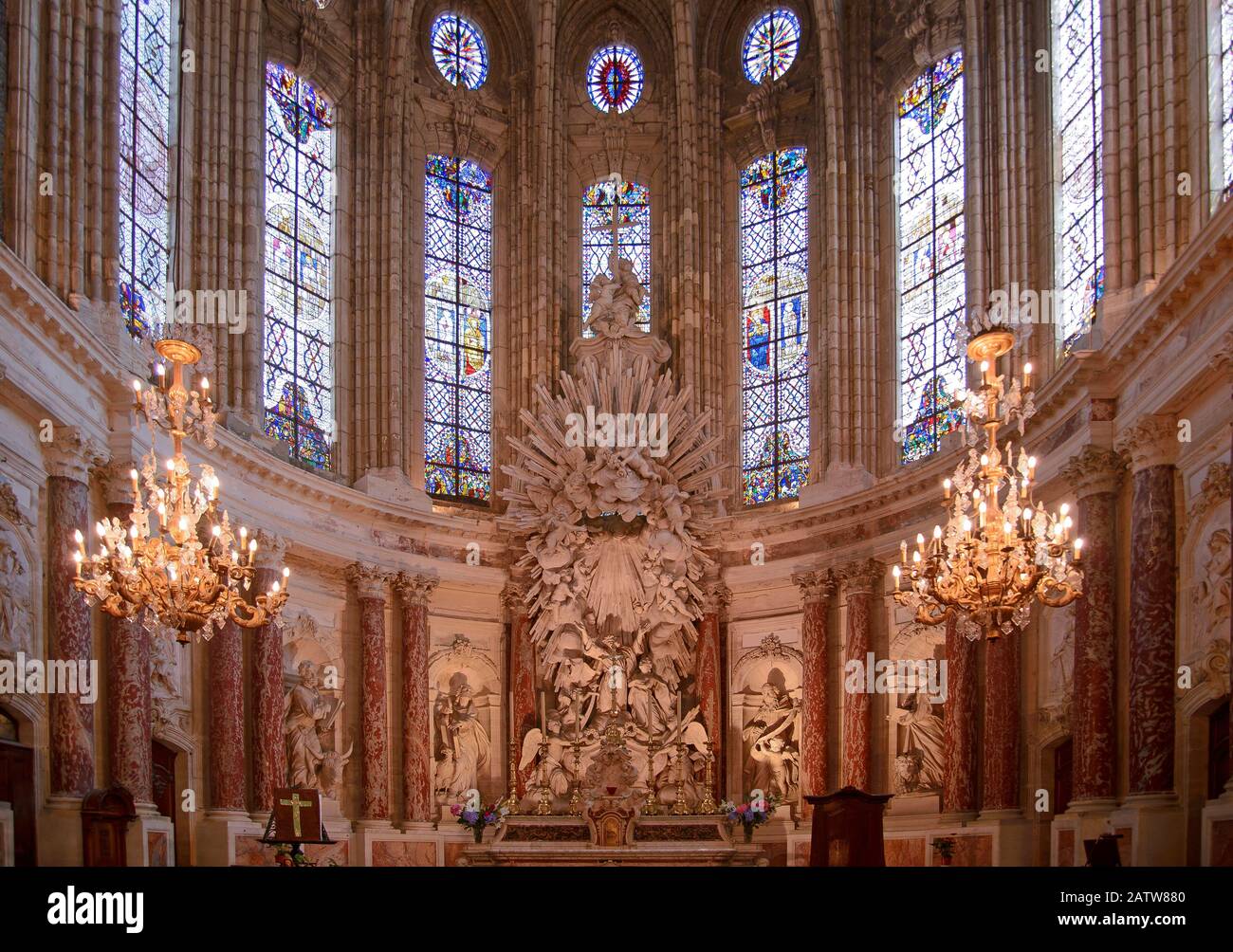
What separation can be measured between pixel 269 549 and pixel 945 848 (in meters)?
9.35

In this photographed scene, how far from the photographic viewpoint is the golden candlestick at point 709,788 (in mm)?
21656

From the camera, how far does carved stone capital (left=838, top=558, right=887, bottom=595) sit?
858 inches

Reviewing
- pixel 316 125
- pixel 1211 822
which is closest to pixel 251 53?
pixel 316 125

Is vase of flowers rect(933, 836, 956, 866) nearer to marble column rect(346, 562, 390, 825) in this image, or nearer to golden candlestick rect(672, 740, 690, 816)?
golden candlestick rect(672, 740, 690, 816)

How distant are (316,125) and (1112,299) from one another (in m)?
Answer: 12.8

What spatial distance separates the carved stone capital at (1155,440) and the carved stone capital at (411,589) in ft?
35.2

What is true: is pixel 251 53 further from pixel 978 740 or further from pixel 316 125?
pixel 978 740

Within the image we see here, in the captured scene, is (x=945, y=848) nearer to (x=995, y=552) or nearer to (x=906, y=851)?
(x=906, y=851)

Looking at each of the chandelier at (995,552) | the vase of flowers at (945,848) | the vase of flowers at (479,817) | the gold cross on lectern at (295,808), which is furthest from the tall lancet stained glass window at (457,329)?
the chandelier at (995,552)

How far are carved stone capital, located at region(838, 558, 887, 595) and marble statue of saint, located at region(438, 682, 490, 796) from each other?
5.90 m

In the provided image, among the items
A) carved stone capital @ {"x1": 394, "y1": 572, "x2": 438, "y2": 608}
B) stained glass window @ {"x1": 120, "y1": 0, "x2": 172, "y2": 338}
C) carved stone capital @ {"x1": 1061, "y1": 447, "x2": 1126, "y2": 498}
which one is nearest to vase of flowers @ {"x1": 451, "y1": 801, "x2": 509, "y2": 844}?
carved stone capital @ {"x1": 394, "y1": 572, "x2": 438, "y2": 608}

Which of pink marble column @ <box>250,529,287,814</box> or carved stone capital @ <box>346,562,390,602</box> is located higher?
carved stone capital @ <box>346,562,390,602</box>
